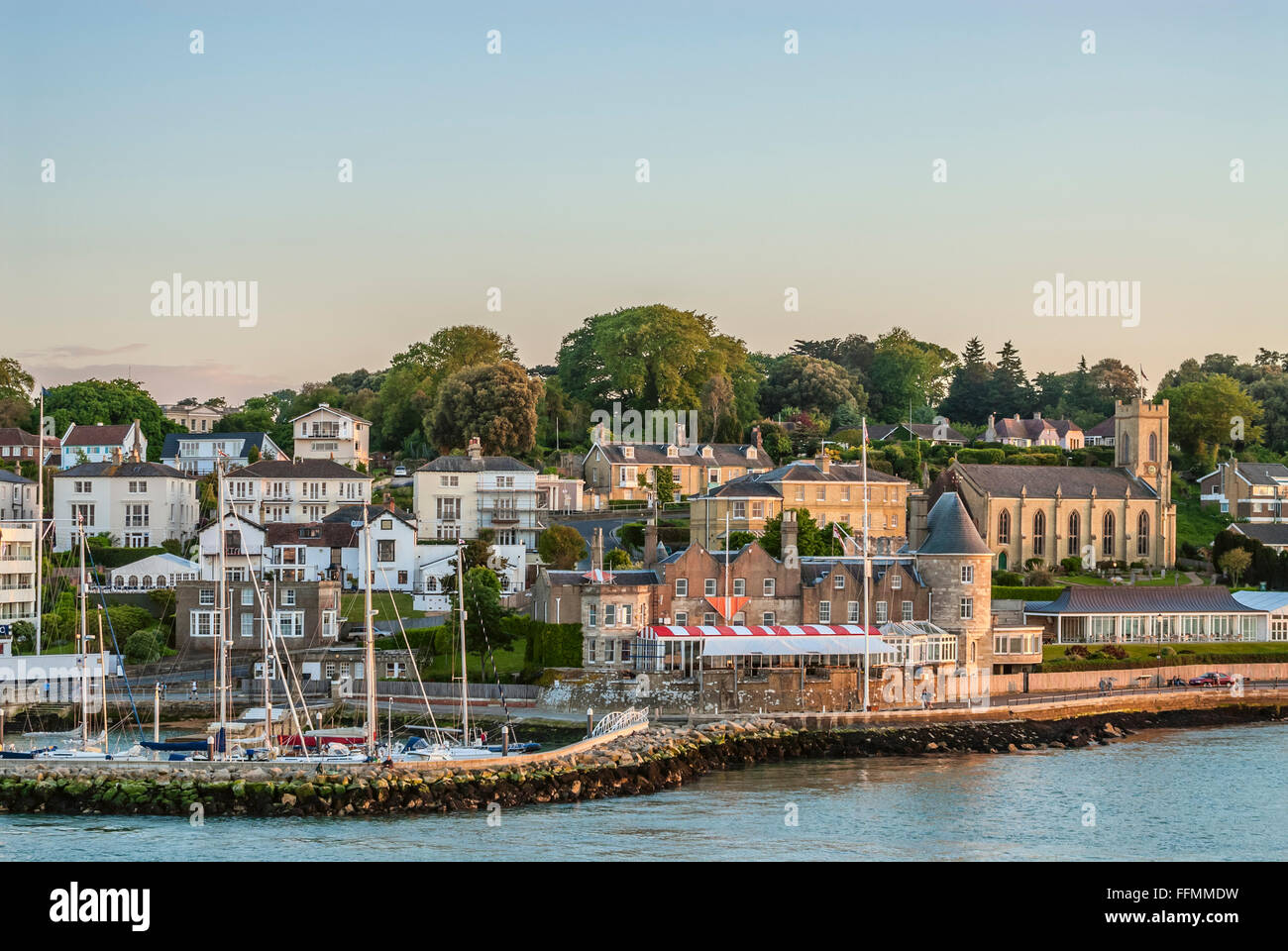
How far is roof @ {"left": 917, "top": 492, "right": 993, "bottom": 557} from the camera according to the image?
56625 millimetres

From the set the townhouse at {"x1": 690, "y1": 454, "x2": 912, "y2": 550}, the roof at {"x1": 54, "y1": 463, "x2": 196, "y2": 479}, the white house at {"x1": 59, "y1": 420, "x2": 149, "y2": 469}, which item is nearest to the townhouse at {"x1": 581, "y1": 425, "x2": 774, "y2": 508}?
the townhouse at {"x1": 690, "y1": 454, "x2": 912, "y2": 550}

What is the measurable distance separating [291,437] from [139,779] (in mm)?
58206

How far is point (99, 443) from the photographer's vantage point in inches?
3477

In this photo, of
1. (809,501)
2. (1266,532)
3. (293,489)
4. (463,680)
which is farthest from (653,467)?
(463,680)

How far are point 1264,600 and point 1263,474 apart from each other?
91.0ft

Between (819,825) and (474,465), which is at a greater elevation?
(474,465)

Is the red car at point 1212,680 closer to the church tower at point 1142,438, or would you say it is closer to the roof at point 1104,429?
the church tower at point 1142,438

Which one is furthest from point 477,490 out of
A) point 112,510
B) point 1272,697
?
point 1272,697

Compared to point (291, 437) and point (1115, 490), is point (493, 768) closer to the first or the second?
point (1115, 490)

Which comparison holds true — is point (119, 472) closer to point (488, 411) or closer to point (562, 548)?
point (488, 411)

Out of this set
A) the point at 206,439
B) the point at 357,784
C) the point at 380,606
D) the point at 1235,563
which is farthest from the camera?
the point at 206,439

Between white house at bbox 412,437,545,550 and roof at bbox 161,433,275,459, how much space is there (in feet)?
54.2

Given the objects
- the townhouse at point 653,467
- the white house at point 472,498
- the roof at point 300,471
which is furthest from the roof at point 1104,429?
the roof at point 300,471

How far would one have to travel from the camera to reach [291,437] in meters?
97.1
